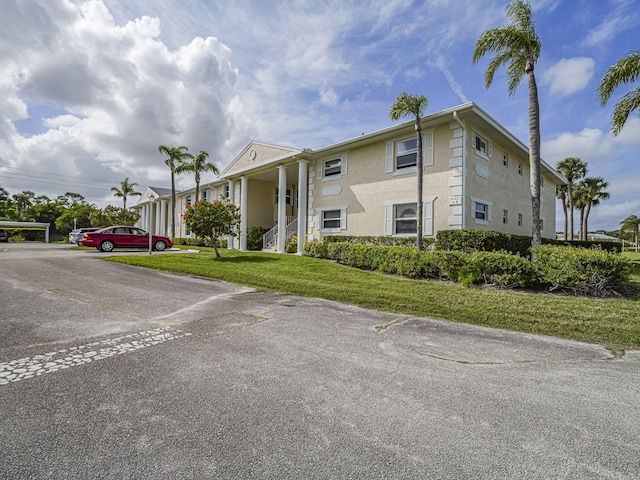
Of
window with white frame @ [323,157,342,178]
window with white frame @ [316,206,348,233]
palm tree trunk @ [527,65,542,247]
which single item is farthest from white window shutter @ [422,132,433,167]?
window with white frame @ [323,157,342,178]

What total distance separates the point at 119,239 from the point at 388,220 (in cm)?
1547

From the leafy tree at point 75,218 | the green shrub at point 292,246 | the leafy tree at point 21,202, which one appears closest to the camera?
the green shrub at point 292,246

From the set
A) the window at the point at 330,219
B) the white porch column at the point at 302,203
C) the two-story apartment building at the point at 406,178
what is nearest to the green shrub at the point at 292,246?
the two-story apartment building at the point at 406,178

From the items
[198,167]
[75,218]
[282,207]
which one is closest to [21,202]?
[75,218]

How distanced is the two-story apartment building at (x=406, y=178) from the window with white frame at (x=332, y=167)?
6 centimetres

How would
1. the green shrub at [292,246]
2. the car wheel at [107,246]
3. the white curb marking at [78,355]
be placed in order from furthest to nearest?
1. the car wheel at [107,246]
2. the green shrub at [292,246]
3. the white curb marking at [78,355]

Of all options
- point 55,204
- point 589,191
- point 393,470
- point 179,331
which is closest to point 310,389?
point 393,470

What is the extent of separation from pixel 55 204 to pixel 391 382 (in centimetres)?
7127

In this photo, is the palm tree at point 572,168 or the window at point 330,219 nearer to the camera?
the window at point 330,219

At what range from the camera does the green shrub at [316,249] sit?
580 inches

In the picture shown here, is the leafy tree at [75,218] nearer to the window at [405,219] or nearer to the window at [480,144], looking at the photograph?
the window at [405,219]

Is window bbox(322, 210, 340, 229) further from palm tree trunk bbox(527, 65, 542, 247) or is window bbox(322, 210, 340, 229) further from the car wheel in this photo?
the car wheel

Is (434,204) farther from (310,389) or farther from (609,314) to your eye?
(310,389)

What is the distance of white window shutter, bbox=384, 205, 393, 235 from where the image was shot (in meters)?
13.9
